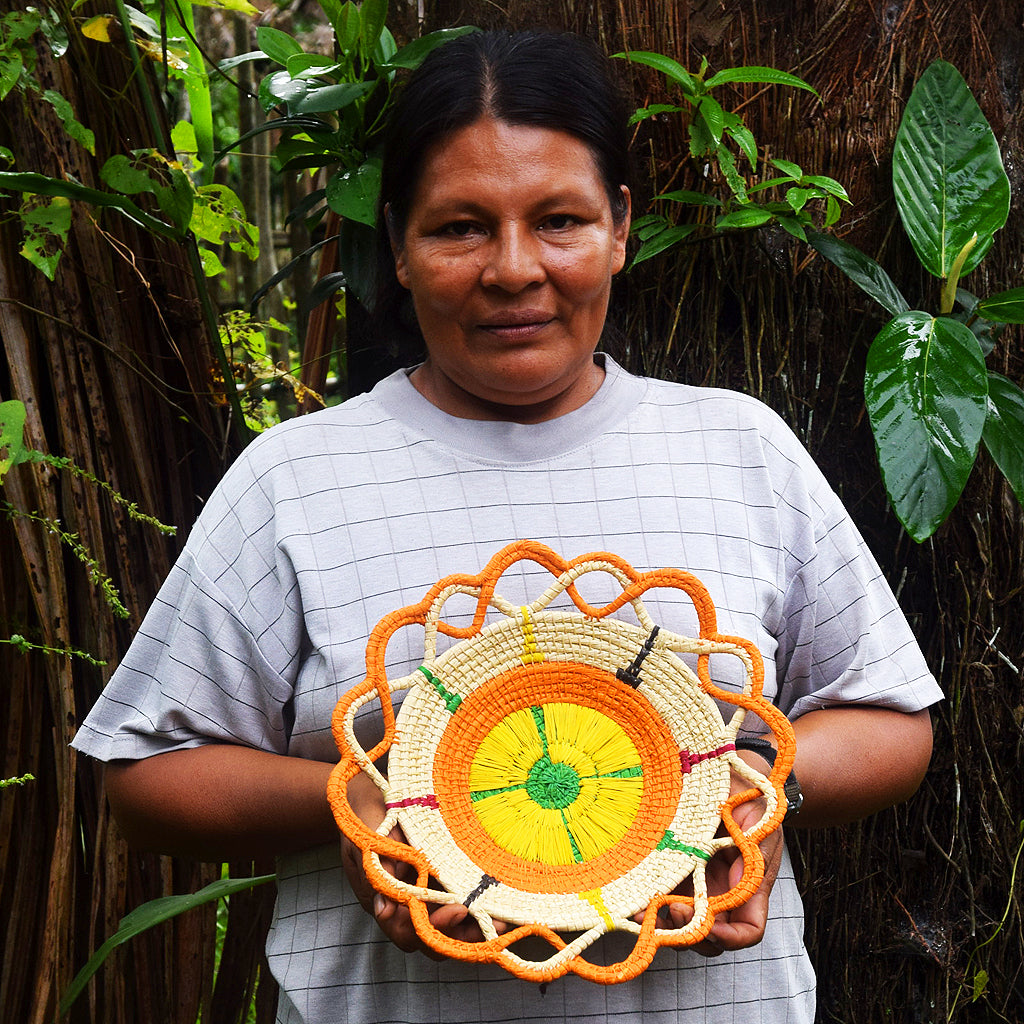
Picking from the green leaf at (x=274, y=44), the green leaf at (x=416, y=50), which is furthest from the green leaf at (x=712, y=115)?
the green leaf at (x=274, y=44)

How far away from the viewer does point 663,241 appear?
1.48m

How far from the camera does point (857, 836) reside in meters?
1.59

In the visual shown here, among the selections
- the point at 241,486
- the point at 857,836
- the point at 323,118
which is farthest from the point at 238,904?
the point at 323,118

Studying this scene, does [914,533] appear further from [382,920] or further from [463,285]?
[382,920]

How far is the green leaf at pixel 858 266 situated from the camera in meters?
1.46

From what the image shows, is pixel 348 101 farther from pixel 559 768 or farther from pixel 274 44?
pixel 559 768

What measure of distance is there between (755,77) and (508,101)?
0.49 metres

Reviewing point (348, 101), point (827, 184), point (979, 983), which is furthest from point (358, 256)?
point (979, 983)

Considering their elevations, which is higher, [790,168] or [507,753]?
[790,168]

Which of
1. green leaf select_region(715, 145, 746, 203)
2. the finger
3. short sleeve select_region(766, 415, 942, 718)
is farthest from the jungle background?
the finger

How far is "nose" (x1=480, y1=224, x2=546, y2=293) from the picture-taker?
1.05m

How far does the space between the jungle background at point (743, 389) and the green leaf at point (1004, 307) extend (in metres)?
0.12

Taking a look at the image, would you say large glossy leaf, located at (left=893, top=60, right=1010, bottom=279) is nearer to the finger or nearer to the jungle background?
the jungle background

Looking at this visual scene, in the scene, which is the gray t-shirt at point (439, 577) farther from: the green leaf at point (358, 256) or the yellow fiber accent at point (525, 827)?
the green leaf at point (358, 256)
